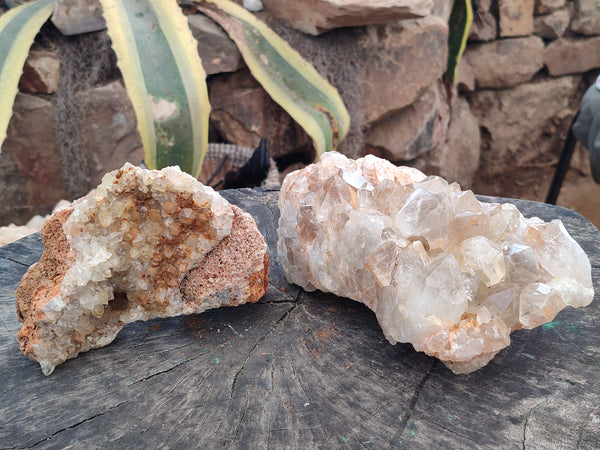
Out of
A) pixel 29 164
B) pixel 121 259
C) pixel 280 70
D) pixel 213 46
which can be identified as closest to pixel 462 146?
pixel 280 70

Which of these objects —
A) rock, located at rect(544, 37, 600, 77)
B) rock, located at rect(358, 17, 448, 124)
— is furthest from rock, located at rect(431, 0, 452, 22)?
rock, located at rect(544, 37, 600, 77)

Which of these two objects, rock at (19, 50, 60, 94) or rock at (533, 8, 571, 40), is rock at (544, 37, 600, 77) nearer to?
rock at (533, 8, 571, 40)

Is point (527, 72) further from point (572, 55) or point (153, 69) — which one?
point (153, 69)

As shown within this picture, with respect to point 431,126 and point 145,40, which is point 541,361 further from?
point 431,126

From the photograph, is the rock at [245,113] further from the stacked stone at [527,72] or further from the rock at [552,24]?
the rock at [552,24]

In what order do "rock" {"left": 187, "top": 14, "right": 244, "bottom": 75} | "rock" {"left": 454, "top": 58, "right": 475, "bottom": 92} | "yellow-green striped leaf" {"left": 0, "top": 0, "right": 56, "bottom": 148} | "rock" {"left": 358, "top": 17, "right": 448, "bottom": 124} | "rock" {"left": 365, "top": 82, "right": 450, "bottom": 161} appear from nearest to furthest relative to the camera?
"yellow-green striped leaf" {"left": 0, "top": 0, "right": 56, "bottom": 148}
"rock" {"left": 187, "top": 14, "right": 244, "bottom": 75}
"rock" {"left": 358, "top": 17, "right": 448, "bottom": 124}
"rock" {"left": 365, "top": 82, "right": 450, "bottom": 161}
"rock" {"left": 454, "top": 58, "right": 475, "bottom": 92}

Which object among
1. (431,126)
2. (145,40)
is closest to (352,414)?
(145,40)
